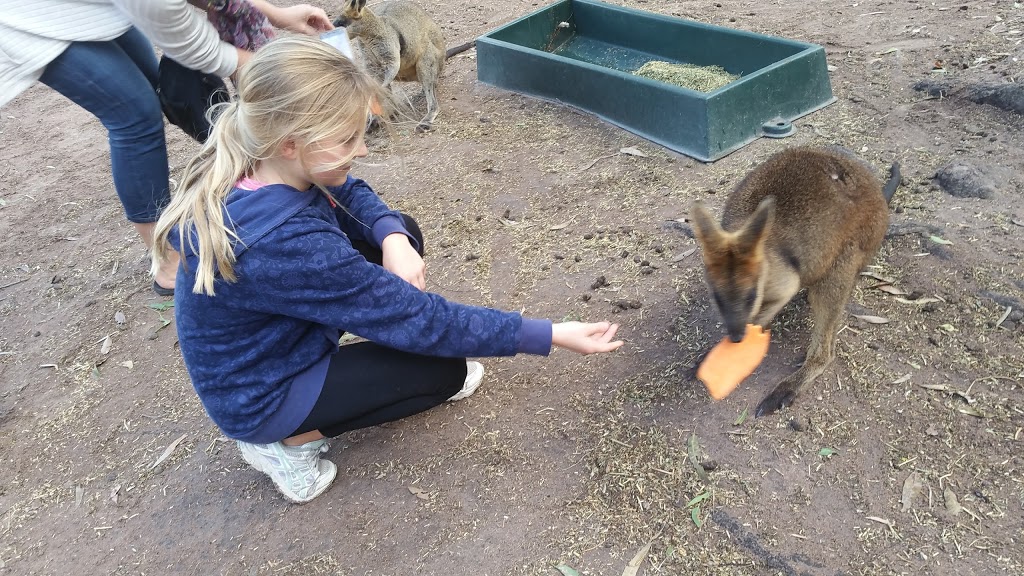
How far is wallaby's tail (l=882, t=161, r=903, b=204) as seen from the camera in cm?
309

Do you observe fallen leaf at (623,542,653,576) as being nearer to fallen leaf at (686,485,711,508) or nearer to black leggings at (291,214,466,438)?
fallen leaf at (686,485,711,508)

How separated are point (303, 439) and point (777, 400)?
152 centimetres

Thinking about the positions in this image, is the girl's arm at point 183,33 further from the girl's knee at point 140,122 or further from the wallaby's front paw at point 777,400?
the wallaby's front paw at point 777,400

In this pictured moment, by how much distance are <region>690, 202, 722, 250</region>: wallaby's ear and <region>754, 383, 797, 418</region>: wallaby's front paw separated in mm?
A: 575

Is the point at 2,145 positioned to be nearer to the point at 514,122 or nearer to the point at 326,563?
the point at 514,122

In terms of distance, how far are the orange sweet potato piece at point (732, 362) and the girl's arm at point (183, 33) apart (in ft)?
6.61

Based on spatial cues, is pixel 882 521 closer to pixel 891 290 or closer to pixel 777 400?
pixel 777 400

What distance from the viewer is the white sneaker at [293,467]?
224 centimetres

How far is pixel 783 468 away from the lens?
2164 millimetres

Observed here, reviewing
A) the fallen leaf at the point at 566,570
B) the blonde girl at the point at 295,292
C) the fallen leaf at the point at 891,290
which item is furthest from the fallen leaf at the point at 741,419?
the fallen leaf at the point at 891,290

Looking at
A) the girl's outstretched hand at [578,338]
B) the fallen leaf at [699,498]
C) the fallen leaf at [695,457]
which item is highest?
the girl's outstretched hand at [578,338]

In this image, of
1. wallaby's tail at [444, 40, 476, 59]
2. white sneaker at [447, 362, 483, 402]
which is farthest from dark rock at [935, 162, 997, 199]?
wallaby's tail at [444, 40, 476, 59]

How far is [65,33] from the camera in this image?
2.54 meters

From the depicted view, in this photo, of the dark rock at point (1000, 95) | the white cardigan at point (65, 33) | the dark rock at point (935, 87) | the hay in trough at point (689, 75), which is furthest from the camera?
the hay in trough at point (689, 75)
